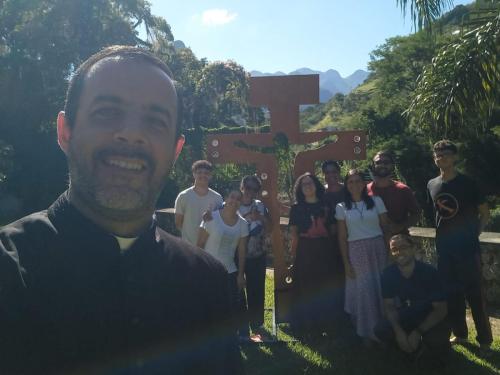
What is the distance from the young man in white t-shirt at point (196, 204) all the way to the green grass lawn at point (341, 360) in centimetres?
121

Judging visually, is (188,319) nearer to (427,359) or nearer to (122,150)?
(122,150)

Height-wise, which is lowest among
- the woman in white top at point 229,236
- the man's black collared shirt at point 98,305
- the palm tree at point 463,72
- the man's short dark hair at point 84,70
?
the woman in white top at point 229,236

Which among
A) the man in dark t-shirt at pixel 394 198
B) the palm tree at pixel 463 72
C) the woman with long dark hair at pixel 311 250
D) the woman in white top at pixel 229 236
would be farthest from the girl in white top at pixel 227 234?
the palm tree at pixel 463 72

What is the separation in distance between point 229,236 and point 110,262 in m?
3.33

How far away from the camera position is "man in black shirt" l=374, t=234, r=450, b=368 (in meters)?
3.98

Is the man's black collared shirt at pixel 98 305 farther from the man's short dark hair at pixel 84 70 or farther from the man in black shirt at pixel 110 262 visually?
the man's short dark hair at pixel 84 70

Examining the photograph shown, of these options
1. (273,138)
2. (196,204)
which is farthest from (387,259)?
(196,204)

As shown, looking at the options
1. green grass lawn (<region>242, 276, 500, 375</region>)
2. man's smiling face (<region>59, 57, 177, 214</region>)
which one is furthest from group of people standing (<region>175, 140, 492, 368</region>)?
man's smiling face (<region>59, 57, 177, 214</region>)

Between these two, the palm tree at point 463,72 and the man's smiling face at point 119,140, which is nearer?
the man's smiling face at point 119,140

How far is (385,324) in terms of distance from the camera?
4.11 m

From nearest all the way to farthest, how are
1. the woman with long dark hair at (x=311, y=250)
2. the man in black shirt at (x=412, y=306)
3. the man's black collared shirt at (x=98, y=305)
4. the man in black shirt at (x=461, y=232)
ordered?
1. the man's black collared shirt at (x=98, y=305)
2. the man in black shirt at (x=412, y=306)
3. the man in black shirt at (x=461, y=232)
4. the woman with long dark hair at (x=311, y=250)

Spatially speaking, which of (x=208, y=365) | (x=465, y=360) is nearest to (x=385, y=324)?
(x=465, y=360)

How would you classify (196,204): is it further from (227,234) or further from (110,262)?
(110,262)

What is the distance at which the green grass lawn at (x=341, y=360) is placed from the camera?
401cm
